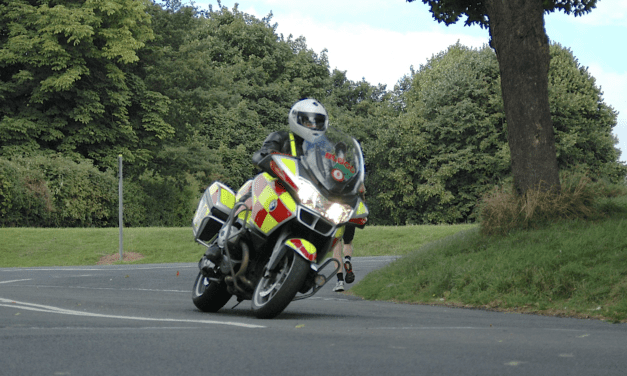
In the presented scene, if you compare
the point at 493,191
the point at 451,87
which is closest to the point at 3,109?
the point at 451,87

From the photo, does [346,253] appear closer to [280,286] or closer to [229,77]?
[280,286]

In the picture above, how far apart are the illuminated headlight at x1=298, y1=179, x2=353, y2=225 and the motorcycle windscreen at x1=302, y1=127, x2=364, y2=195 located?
0.44 feet

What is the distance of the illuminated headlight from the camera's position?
25.7 ft

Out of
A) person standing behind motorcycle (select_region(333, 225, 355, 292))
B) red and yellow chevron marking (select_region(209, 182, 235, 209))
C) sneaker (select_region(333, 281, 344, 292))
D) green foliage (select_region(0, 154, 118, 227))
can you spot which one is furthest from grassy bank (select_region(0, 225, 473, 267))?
red and yellow chevron marking (select_region(209, 182, 235, 209))

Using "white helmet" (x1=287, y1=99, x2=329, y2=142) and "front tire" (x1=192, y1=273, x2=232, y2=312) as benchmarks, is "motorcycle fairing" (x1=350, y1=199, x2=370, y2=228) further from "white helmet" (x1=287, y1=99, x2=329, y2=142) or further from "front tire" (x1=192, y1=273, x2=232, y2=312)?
"front tire" (x1=192, y1=273, x2=232, y2=312)

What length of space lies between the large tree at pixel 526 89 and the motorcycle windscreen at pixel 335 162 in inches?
203

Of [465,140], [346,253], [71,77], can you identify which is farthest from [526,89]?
[465,140]

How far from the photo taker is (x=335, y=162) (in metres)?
8.12

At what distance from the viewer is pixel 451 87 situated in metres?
51.2

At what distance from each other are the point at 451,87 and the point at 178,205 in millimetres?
18368

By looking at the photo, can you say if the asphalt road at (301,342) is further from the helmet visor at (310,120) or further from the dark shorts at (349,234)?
the helmet visor at (310,120)

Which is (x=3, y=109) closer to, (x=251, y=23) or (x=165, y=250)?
(x=165, y=250)

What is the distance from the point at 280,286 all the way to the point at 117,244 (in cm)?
2254

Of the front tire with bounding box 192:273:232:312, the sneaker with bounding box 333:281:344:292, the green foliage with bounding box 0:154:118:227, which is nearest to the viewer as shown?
the front tire with bounding box 192:273:232:312
